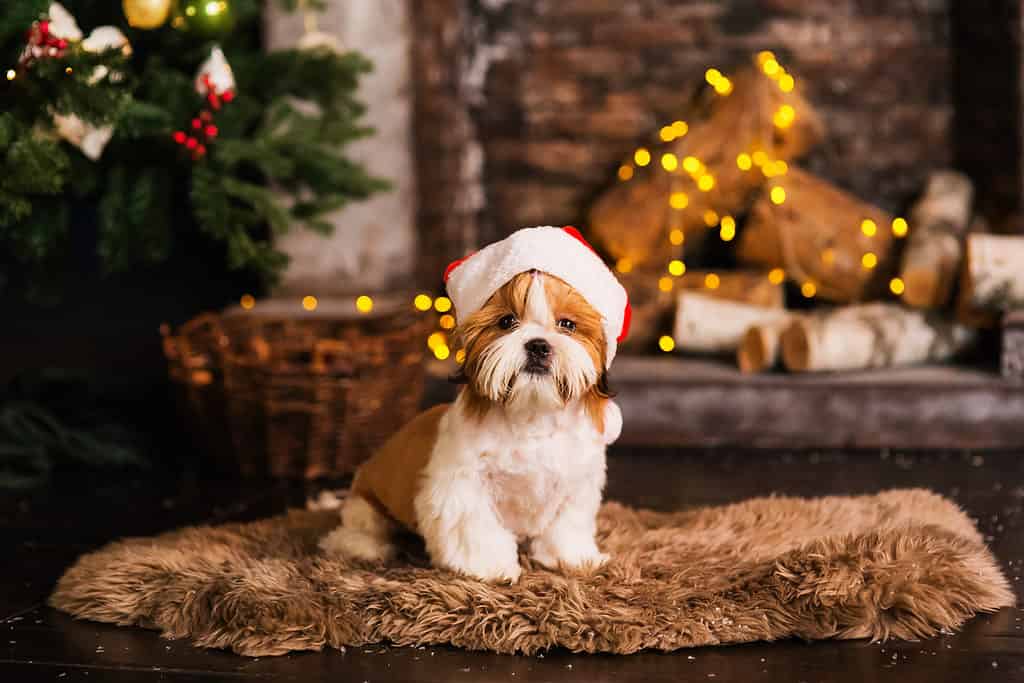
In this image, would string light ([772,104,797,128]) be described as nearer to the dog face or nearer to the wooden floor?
the wooden floor

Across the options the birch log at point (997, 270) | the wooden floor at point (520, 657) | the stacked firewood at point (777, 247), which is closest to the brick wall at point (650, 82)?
the stacked firewood at point (777, 247)

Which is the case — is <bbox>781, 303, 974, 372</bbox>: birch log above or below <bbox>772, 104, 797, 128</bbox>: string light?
below

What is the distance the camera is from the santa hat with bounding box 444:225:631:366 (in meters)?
1.83

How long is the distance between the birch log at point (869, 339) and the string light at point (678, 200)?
59 centimetres

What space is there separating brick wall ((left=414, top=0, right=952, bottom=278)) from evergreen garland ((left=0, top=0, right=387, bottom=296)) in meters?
0.69

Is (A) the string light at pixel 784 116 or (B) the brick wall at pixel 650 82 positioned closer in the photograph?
(A) the string light at pixel 784 116

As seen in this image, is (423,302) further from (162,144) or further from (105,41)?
(105,41)

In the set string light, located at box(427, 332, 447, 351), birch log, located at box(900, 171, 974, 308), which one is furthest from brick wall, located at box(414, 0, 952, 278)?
string light, located at box(427, 332, 447, 351)

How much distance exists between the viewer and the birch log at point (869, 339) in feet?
10.6

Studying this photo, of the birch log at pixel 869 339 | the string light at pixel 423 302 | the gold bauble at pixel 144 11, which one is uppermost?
the gold bauble at pixel 144 11

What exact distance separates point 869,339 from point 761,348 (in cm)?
29

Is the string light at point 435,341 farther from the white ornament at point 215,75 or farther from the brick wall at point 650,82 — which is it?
the white ornament at point 215,75

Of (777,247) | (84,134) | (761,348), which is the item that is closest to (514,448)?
(84,134)

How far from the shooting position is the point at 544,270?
5.98 ft
